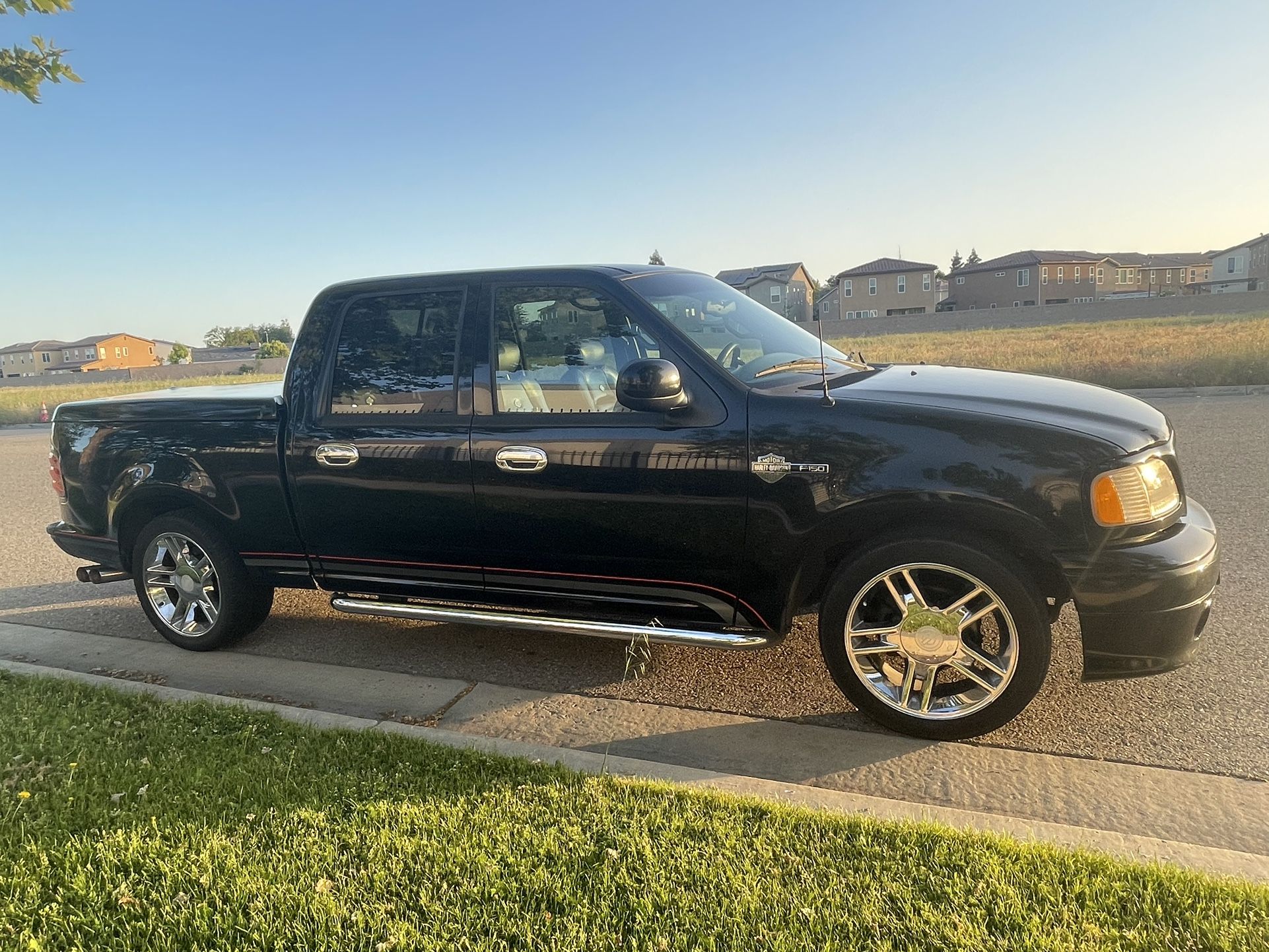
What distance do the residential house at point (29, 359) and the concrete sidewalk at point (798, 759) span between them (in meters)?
143

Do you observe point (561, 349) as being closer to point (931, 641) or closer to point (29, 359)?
point (931, 641)

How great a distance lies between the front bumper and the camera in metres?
2.99

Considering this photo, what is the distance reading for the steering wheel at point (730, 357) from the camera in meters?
3.57

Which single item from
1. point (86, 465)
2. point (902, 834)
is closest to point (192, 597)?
point (86, 465)

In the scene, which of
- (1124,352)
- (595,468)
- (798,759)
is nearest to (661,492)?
(595,468)

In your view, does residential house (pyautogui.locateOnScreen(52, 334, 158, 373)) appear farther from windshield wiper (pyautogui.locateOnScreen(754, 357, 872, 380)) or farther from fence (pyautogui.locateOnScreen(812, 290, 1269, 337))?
Result: windshield wiper (pyautogui.locateOnScreen(754, 357, 872, 380))

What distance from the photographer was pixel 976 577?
3104 mm

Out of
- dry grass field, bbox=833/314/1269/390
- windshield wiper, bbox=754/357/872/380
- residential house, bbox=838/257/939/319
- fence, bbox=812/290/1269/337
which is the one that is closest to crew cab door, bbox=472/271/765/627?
windshield wiper, bbox=754/357/872/380

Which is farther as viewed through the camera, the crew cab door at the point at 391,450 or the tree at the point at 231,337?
the tree at the point at 231,337

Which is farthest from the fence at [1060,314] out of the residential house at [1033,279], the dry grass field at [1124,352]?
the residential house at [1033,279]

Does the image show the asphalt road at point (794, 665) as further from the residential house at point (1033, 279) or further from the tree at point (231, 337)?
the tree at point (231, 337)

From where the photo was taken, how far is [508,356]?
3.87 metres

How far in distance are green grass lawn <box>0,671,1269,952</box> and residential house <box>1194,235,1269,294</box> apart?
88.3m

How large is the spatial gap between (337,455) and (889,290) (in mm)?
70436
